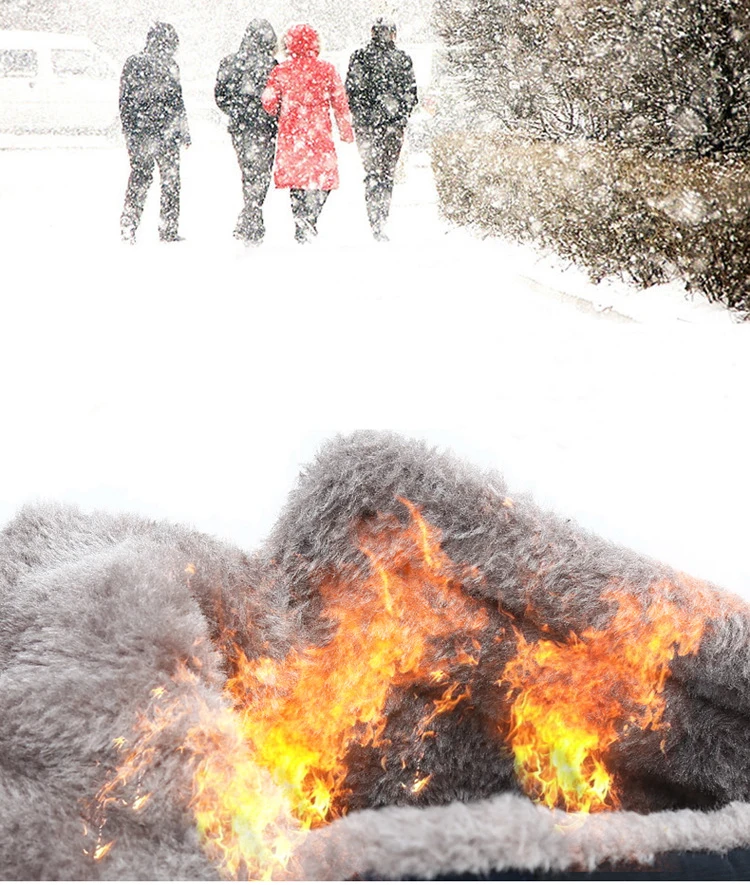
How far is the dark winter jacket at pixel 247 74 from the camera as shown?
2.57 metres

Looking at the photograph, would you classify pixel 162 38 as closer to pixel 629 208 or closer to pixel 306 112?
pixel 306 112

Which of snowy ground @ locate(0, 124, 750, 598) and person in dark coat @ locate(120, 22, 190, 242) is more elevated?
person in dark coat @ locate(120, 22, 190, 242)

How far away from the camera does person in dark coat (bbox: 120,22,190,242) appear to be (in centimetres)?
239

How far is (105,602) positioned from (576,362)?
117 cm

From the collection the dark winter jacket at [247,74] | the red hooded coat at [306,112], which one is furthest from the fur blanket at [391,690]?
the red hooded coat at [306,112]

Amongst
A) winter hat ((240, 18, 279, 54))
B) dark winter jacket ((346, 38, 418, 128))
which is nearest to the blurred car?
winter hat ((240, 18, 279, 54))

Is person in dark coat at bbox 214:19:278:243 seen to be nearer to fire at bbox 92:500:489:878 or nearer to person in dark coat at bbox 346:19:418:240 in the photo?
person in dark coat at bbox 346:19:418:240

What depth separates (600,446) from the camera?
100 centimetres

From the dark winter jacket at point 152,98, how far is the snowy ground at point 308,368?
123 mm

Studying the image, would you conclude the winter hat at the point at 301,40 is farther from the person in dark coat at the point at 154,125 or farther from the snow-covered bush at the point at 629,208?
the snow-covered bush at the point at 629,208

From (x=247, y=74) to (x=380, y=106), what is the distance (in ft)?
1.76

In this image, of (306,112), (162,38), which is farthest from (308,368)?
(306,112)

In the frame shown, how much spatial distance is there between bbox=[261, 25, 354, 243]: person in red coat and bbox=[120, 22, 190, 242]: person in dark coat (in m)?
0.34

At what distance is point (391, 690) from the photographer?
2.00ft
